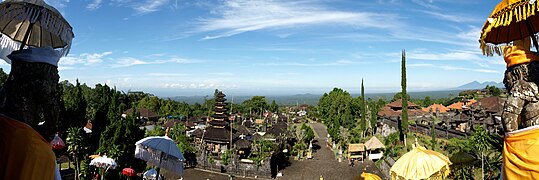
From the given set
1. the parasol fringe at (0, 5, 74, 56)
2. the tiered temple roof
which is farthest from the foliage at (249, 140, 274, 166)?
the parasol fringe at (0, 5, 74, 56)

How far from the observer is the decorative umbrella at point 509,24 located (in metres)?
2.19

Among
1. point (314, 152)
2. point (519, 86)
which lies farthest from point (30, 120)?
point (314, 152)

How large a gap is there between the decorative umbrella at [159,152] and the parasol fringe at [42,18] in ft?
14.1

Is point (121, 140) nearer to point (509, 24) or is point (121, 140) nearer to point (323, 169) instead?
point (323, 169)

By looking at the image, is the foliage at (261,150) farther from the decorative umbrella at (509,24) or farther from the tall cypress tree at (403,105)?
the decorative umbrella at (509,24)

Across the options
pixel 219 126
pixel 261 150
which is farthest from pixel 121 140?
pixel 219 126

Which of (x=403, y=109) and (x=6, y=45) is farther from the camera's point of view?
(x=403, y=109)

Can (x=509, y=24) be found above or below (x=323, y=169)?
above

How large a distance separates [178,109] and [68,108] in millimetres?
37373

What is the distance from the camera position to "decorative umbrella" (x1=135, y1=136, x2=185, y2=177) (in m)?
6.57

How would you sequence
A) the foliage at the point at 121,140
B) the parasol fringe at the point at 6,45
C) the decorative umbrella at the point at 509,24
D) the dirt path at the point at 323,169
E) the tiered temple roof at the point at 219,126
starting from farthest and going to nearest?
the tiered temple roof at the point at 219,126 → the dirt path at the point at 323,169 → the foliage at the point at 121,140 → the parasol fringe at the point at 6,45 → the decorative umbrella at the point at 509,24

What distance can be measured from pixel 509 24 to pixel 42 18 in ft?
11.5

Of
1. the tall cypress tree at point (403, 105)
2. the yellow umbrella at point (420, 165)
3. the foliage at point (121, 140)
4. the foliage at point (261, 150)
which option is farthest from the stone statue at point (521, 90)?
the tall cypress tree at point (403, 105)

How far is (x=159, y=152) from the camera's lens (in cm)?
681
